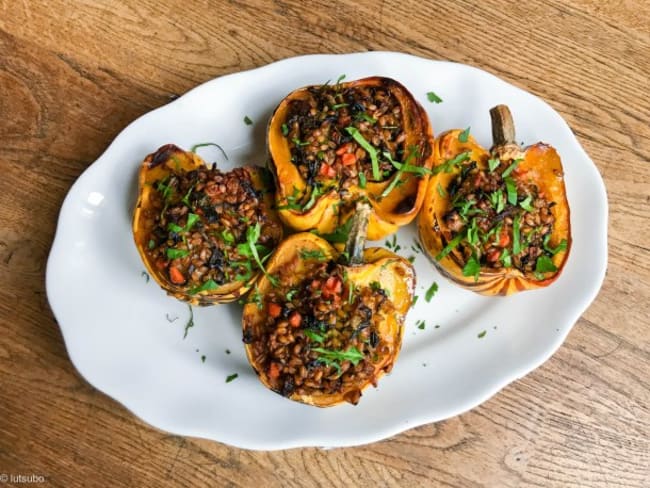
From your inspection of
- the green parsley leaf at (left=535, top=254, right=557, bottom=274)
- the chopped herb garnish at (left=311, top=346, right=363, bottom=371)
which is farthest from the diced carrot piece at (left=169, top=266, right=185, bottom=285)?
the green parsley leaf at (left=535, top=254, right=557, bottom=274)

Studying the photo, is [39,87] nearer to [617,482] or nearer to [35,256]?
[35,256]

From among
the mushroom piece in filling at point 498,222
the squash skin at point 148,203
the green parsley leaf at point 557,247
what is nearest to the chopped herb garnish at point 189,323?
the squash skin at point 148,203

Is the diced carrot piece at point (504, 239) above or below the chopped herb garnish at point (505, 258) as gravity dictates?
above

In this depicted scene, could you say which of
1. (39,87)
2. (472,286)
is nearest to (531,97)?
(472,286)

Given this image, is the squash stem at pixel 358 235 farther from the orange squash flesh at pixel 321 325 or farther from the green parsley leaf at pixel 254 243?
the green parsley leaf at pixel 254 243

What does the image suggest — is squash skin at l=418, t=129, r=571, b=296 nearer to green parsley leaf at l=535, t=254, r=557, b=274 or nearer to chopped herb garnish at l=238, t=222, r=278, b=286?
green parsley leaf at l=535, t=254, r=557, b=274

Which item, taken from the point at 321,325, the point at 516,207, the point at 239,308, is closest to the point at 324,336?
the point at 321,325
